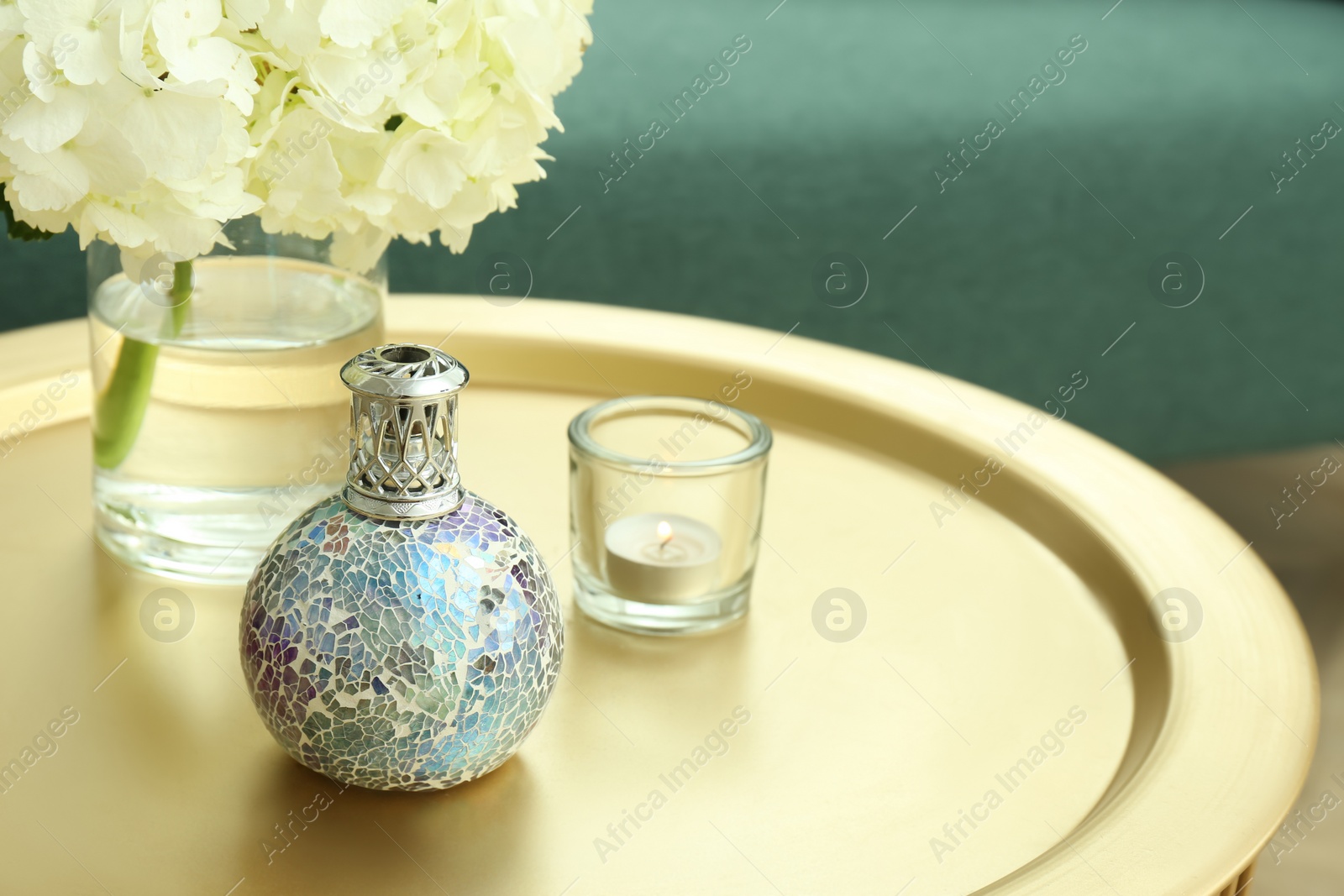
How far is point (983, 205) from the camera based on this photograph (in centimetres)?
154

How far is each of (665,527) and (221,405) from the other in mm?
217

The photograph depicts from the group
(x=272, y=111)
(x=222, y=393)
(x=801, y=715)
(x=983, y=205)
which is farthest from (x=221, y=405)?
(x=983, y=205)

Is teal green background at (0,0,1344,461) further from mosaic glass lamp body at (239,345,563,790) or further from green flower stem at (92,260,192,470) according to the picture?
mosaic glass lamp body at (239,345,563,790)

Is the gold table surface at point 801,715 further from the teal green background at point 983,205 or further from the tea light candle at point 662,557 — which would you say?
the teal green background at point 983,205

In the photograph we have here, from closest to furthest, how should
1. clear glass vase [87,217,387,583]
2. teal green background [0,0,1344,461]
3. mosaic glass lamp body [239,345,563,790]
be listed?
mosaic glass lamp body [239,345,563,790] < clear glass vase [87,217,387,583] < teal green background [0,0,1344,461]

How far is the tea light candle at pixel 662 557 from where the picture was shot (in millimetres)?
637

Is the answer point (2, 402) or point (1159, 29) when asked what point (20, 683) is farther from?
point (1159, 29)

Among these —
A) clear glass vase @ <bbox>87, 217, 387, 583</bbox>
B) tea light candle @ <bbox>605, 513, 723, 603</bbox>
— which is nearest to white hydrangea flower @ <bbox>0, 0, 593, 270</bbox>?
clear glass vase @ <bbox>87, 217, 387, 583</bbox>

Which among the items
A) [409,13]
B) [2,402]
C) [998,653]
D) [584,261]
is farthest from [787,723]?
[584,261]

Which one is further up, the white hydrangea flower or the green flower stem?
the white hydrangea flower

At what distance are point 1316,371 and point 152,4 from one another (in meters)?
1.61

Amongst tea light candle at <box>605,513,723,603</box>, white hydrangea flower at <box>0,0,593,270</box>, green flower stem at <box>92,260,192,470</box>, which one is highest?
white hydrangea flower at <box>0,0,593,270</box>

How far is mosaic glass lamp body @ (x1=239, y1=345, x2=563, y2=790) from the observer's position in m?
0.46

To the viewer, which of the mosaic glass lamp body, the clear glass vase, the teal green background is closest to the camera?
the mosaic glass lamp body
